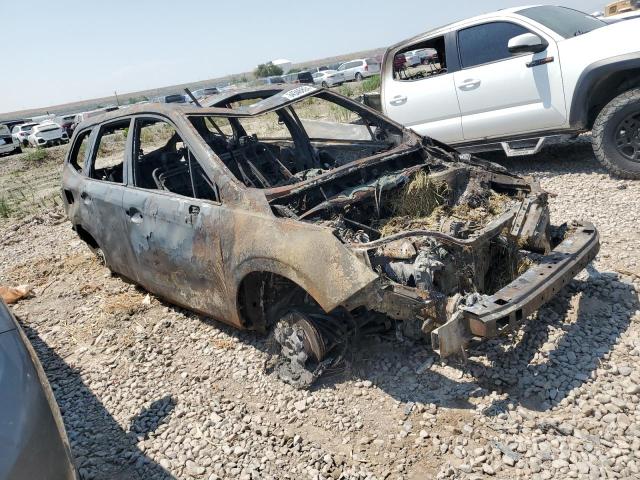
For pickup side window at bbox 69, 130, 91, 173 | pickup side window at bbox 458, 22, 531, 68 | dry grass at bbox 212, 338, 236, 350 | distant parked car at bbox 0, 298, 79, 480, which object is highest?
pickup side window at bbox 458, 22, 531, 68

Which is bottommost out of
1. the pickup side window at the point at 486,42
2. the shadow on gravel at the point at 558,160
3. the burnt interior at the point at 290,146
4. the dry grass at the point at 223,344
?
the dry grass at the point at 223,344

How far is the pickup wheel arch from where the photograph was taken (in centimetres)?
515

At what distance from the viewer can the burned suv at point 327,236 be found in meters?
2.77

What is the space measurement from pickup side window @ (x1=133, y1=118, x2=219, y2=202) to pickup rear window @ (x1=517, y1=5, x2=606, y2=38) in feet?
13.8

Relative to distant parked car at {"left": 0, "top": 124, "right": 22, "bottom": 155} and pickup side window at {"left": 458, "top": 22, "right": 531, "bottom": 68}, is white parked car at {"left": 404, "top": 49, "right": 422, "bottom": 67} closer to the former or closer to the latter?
pickup side window at {"left": 458, "top": 22, "right": 531, "bottom": 68}

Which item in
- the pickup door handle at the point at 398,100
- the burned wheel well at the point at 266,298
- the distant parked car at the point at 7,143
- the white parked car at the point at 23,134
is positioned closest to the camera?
the burned wheel well at the point at 266,298

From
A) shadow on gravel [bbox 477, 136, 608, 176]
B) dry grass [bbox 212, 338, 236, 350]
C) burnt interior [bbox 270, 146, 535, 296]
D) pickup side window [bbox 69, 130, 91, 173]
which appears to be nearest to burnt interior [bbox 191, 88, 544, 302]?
burnt interior [bbox 270, 146, 535, 296]

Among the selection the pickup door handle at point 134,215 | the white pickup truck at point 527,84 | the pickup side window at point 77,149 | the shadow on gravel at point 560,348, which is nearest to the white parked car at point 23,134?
the pickup side window at point 77,149

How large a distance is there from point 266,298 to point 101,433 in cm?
132

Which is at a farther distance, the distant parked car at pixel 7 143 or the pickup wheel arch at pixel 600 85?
the distant parked car at pixel 7 143

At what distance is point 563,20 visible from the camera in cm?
598

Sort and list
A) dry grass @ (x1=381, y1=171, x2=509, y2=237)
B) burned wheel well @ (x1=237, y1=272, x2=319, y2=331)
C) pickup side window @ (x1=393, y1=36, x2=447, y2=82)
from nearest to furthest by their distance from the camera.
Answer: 1. burned wheel well @ (x1=237, y1=272, x2=319, y2=331)
2. dry grass @ (x1=381, y1=171, x2=509, y2=237)
3. pickup side window @ (x1=393, y1=36, x2=447, y2=82)

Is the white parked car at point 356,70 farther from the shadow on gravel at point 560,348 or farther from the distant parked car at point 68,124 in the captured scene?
the shadow on gravel at point 560,348

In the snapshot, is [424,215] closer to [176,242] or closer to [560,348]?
[560,348]
